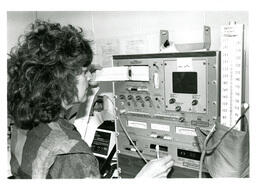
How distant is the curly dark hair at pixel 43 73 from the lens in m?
1.02

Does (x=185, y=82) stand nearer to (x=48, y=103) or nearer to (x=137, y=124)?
(x=137, y=124)

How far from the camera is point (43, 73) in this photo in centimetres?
102

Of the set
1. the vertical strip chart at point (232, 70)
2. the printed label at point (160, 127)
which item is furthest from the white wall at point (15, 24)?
the vertical strip chart at point (232, 70)

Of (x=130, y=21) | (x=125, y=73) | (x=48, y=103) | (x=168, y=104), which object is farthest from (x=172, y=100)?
(x=130, y=21)

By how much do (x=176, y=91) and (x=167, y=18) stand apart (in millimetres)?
713

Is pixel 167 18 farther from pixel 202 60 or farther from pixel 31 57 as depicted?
pixel 31 57

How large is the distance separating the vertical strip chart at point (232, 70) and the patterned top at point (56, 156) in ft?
1.64

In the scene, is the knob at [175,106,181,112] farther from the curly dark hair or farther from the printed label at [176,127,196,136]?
the curly dark hair

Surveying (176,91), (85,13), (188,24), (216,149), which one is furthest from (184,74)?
(85,13)

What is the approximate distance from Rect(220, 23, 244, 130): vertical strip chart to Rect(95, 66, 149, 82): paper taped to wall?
1.25 feet

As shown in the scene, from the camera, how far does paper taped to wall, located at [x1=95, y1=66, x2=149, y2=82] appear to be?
130 cm

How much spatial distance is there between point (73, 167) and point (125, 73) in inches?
21.2

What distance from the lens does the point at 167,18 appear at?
178cm

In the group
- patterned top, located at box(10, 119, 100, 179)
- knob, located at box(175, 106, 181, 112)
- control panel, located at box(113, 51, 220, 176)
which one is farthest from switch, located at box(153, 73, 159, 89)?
patterned top, located at box(10, 119, 100, 179)
